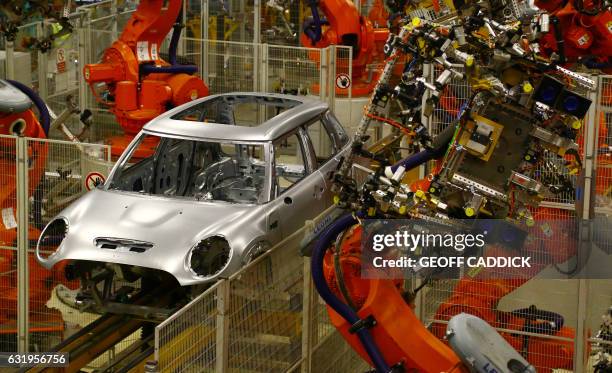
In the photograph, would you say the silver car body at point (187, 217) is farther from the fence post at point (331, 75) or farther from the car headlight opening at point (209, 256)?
the fence post at point (331, 75)

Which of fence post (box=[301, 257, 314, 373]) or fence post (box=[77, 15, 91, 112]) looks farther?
fence post (box=[77, 15, 91, 112])

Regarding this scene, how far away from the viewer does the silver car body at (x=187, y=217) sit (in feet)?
28.7

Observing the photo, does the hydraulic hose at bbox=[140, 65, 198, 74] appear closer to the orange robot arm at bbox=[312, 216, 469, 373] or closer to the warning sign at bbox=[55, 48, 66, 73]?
the warning sign at bbox=[55, 48, 66, 73]

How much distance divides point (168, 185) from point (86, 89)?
4.04 meters

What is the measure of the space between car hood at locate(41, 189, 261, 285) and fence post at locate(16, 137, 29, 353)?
42cm

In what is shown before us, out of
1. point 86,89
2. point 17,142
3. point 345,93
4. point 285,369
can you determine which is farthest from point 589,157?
point 86,89

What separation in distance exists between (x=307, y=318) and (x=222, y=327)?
115 centimetres

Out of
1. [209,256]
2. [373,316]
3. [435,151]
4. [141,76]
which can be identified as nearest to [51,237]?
[209,256]

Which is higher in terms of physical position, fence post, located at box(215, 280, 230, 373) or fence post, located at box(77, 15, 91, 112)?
fence post, located at box(77, 15, 91, 112)

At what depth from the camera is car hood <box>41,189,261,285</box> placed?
8.72 meters

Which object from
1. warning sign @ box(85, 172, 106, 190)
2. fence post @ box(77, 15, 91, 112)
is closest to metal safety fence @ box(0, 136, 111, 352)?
warning sign @ box(85, 172, 106, 190)

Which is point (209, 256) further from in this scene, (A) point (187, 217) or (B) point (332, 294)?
(B) point (332, 294)

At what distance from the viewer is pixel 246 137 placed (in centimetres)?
971

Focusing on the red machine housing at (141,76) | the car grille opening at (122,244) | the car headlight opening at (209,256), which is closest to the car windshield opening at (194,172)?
the car headlight opening at (209,256)
